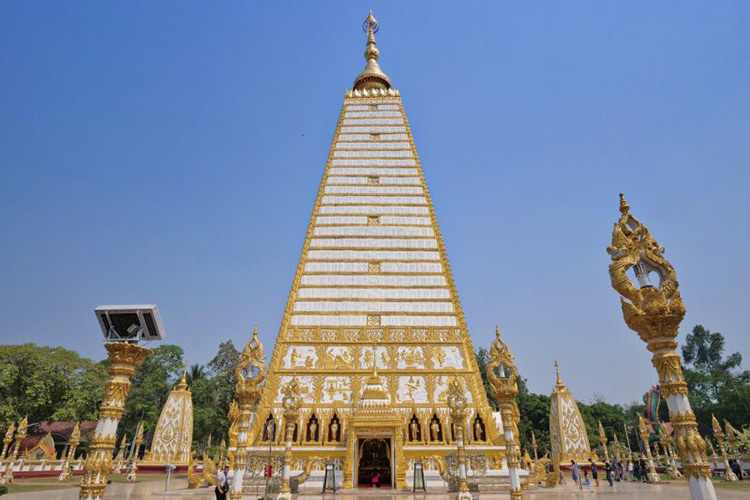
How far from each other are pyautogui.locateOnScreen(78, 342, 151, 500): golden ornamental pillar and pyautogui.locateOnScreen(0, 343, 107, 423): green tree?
1189 inches

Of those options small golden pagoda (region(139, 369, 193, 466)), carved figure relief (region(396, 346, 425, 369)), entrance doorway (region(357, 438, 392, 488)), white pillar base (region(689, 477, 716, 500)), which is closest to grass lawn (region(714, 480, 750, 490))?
carved figure relief (region(396, 346, 425, 369))

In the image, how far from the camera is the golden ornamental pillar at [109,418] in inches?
309

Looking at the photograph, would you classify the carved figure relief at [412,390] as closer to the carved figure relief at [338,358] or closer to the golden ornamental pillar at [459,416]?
the carved figure relief at [338,358]

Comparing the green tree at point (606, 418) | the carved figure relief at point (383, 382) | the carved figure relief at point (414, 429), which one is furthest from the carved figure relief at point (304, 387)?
the green tree at point (606, 418)

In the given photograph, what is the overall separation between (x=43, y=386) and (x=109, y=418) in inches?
1224

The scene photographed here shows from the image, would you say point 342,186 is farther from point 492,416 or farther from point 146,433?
point 146,433

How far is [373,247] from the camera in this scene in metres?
24.6

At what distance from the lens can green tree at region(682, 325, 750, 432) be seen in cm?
3883

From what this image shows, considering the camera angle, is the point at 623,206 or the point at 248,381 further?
the point at 248,381

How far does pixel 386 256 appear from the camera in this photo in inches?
954

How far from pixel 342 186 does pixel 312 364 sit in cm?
1177

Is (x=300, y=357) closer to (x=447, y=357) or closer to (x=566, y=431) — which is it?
(x=447, y=357)

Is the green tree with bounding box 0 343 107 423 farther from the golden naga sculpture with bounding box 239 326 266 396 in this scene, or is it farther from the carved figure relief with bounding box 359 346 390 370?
the golden naga sculpture with bounding box 239 326 266 396

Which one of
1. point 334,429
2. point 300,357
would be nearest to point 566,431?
point 334,429
